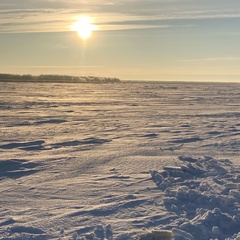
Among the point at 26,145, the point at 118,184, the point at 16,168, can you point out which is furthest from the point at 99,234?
the point at 26,145

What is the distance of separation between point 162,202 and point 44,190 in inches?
57.0

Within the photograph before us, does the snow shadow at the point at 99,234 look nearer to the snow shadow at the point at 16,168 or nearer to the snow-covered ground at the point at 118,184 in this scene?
the snow-covered ground at the point at 118,184

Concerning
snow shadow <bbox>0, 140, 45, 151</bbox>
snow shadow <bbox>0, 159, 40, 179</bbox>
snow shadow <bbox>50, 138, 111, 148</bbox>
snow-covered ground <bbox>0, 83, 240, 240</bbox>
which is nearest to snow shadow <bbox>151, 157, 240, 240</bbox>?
snow-covered ground <bbox>0, 83, 240, 240</bbox>

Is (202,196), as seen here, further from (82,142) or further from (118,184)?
(82,142)

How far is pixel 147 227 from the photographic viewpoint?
13.2 feet

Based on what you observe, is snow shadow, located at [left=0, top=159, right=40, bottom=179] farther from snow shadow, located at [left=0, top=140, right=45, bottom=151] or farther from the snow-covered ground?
snow shadow, located at [left=0, top=140, right=45, bottom=151]

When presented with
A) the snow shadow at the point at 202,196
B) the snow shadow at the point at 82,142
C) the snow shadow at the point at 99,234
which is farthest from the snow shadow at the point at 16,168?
the snow shadow at the point at 99,234

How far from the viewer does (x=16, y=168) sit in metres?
6.00

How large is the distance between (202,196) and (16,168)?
9.15 ft

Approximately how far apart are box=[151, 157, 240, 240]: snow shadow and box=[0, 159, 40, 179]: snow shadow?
1.81 m

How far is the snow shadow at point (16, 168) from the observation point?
569 cm

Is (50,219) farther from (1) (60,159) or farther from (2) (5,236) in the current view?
(1) (60,159)

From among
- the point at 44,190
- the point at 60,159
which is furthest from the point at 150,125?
the point at 44,190

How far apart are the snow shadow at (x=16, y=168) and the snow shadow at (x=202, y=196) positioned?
5.94 ft
